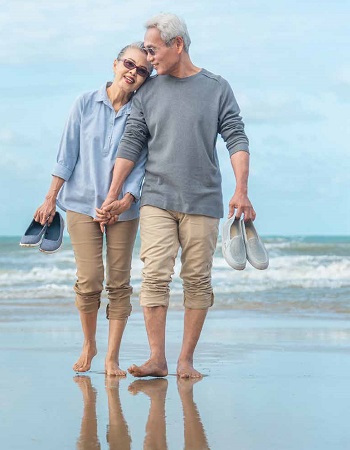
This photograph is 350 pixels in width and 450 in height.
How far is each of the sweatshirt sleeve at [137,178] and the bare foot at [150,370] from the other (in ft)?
2.83

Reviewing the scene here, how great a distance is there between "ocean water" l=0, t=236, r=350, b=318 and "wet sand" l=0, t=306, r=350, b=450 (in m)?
3.88

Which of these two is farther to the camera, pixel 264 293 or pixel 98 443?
pixel 264 293

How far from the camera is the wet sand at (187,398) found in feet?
11.5

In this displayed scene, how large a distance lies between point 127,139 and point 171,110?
0.89ft

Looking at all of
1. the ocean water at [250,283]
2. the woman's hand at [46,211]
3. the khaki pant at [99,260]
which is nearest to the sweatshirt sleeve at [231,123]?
the khaki pant at [99,260]

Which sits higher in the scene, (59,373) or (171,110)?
(171,110)

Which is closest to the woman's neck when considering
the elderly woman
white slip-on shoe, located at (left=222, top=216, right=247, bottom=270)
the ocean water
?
the elderly woman

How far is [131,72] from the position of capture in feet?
16.2

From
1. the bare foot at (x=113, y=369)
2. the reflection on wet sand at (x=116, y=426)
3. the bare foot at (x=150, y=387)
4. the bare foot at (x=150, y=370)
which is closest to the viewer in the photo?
the reflection on wet sand at (x=116, y=426)

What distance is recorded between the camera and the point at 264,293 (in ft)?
42.8

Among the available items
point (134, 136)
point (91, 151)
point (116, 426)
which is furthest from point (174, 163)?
point (116, 426)

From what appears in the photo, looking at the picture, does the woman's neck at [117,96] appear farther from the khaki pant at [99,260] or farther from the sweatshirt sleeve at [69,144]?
the khaki pant at [99,260]

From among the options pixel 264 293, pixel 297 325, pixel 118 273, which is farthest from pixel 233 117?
pixel 264 293

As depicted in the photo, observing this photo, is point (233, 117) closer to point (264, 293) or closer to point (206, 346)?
point (206, 346)
